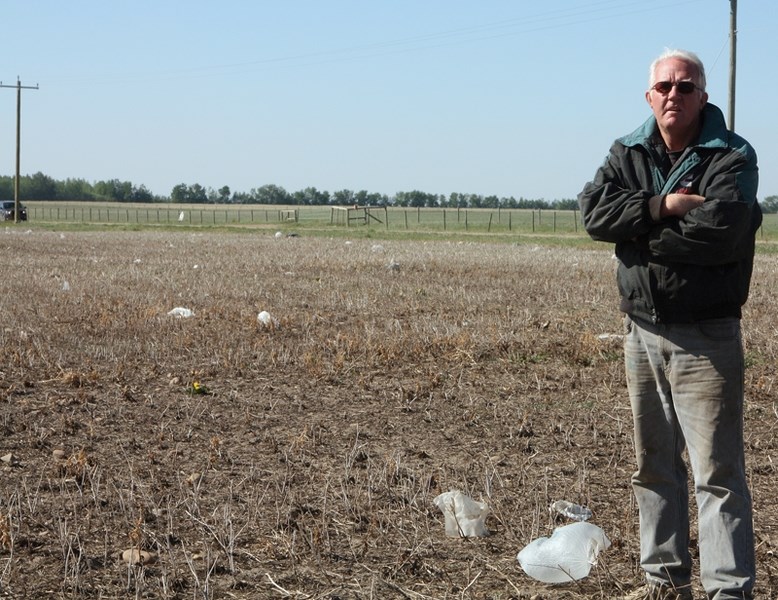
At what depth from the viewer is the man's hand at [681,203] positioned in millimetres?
3721

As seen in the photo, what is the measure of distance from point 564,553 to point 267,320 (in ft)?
23.9

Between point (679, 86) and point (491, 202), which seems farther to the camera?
point (491, 202)

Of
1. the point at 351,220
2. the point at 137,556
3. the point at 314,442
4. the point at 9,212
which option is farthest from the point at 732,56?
the point at 351,220

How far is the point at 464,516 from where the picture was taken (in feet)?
15.9

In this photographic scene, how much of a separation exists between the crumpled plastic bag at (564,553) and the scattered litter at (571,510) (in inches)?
15.5

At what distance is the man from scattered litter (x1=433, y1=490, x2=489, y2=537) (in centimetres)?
102

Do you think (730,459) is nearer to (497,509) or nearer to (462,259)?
(497,509)

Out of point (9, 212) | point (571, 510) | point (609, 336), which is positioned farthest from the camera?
point (9, 212)

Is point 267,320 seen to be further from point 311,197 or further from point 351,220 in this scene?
point 311,197

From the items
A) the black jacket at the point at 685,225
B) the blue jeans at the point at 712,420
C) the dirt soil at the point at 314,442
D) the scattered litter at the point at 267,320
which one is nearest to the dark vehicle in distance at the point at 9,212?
the dirt soil at the point at 314,442

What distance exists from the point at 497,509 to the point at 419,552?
2.16ft

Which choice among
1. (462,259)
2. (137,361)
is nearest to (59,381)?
(137,361)

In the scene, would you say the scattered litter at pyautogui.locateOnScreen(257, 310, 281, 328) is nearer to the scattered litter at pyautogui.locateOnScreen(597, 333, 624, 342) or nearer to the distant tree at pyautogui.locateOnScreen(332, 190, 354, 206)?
the scattered litter at pyautogui.locateOnScreen(597, 333, 624, 342)

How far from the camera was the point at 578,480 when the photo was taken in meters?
5.62
